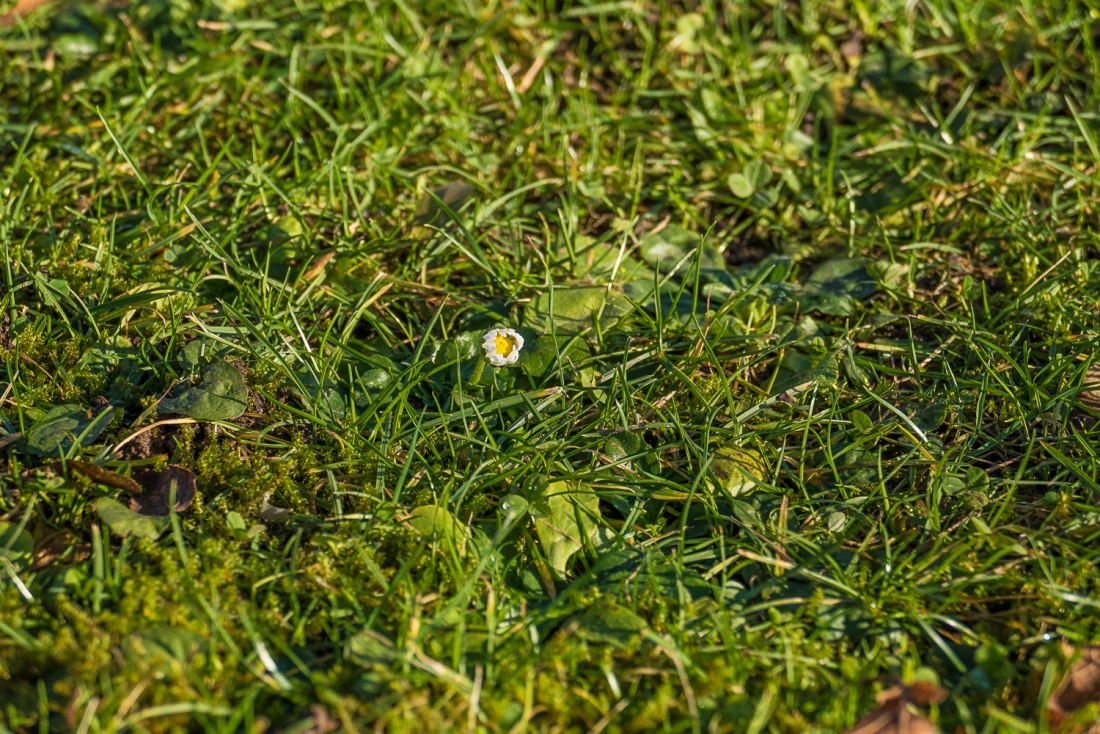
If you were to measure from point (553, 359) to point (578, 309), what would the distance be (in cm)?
19

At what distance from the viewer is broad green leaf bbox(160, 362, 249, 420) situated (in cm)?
204

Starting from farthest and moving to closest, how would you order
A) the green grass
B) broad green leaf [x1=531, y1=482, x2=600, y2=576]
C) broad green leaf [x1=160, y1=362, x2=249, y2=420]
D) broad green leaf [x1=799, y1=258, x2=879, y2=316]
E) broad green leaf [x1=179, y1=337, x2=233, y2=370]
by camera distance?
1. broad green leaf [x1=799, y1=258, x2=879, y2=316]
2. broad green leaf [x1=179, y1=337, x2=233, y2=370]
3. broad green leaf [x1=160, y1=362, x2=249, y2=420]
4. broad green leaf [x1=531, y1=482, x2=600, y2=576]
5. the green grass

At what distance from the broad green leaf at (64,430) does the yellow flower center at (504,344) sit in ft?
2.89

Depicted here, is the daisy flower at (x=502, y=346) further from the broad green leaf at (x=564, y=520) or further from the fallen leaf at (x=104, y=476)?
the fallen leaf at (x=104, y=476)

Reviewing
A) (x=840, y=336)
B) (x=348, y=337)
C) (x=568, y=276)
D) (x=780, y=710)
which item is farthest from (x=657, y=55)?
(x=780, y=710)

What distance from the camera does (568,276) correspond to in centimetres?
255

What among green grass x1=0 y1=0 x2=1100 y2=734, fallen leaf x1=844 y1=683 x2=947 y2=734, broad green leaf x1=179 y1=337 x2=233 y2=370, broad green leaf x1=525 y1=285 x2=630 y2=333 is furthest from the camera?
broad green leaf x1=525 y1=285 x2=630 y2=333

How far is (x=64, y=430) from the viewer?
1998 millimetres

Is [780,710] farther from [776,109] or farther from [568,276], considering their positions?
[776,109]

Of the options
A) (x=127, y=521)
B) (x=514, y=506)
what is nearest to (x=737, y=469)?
(x=514, y=506)

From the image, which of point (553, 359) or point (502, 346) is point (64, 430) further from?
point (553, 359)

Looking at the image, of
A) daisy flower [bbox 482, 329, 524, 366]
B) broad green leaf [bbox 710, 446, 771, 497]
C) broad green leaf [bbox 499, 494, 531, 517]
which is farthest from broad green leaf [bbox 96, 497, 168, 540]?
broad green leaf [bbox 710, 446, 771, 497]

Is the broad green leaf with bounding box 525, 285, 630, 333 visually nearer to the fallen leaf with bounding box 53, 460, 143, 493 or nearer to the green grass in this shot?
the green grass

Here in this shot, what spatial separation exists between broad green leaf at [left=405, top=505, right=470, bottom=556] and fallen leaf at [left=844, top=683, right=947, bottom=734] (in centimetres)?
80
